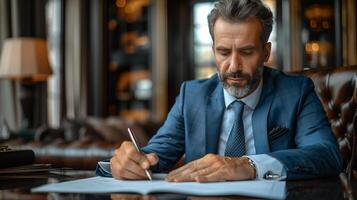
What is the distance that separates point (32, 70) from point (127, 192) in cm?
405

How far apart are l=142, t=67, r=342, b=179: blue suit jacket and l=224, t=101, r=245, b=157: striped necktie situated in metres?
0.04

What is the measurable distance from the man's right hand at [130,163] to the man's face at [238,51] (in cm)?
41

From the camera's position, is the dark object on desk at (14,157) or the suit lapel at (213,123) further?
the suit lapel at (213,123)

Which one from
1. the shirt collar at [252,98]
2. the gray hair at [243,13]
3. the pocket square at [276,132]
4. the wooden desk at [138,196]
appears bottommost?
the wooden desk at [138,196]

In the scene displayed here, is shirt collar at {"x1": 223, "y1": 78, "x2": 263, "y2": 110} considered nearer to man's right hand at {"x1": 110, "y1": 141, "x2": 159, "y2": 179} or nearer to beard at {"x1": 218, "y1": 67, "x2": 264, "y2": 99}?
beard at {"x1": 218, "y1": 67, "x2": 264, "y2": 99}

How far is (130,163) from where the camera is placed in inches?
56.2

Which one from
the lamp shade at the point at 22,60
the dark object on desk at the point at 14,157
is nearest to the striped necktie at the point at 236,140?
the dark object on desk at the point at 14,157

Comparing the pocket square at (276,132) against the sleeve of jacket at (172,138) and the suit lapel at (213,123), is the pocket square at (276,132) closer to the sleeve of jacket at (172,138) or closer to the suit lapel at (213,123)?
the suit lapel at (213,123)

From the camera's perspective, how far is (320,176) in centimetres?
151

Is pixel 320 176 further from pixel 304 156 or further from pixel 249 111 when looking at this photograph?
pixel 249 111

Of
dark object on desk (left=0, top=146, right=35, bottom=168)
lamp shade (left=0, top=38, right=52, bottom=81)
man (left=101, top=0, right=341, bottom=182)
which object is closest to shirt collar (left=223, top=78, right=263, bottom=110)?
man (left=101, top=0, right=341, bottom=182)

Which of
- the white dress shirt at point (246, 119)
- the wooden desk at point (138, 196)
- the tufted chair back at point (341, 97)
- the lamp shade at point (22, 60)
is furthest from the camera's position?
the lamp shade at point (22, 60)

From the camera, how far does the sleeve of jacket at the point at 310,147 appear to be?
1.47 m

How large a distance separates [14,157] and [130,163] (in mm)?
382
